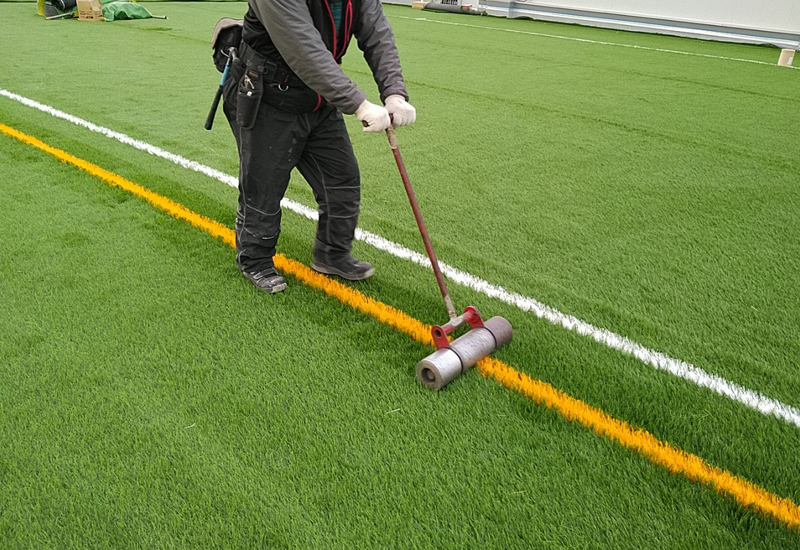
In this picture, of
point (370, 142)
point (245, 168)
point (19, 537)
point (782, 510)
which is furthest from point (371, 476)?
point (370, 142)

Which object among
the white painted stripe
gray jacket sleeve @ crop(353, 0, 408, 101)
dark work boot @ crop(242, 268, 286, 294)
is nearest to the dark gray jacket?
gray jacket sleeve @ crop(353, 0, 408, 101)

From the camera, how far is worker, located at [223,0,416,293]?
2383 mm

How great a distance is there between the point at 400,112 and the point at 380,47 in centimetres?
38

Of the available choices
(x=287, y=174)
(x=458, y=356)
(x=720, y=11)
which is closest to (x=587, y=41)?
(x=720, y=11)

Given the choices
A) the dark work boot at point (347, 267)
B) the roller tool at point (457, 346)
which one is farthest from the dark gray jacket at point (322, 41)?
the dark work boot at point (347, 267)

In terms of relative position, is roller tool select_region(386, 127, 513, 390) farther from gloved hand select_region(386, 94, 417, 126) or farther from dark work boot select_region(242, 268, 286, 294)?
dark work boot select_region(242, 268, 286, 294)

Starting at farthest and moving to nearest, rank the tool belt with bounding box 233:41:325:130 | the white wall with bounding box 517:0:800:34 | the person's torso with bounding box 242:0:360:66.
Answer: the white wall with bounding box 517:0:800:34 < the tool belt with bounding box 233:41:325:130 < the person's torso with bounding box 242:0:360:66

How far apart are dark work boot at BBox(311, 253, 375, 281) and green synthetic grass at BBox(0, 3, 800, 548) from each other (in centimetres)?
7

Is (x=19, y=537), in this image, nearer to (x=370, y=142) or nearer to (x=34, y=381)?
(x=34, y=381)

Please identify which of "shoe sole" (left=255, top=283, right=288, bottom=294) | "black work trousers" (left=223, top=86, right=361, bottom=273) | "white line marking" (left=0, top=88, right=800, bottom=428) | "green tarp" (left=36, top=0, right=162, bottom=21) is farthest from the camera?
"green tarp" (left=36, top=0, right=162, bottom=21)

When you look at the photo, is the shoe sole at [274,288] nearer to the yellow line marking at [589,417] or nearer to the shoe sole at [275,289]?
the shoe sole at [275,289]

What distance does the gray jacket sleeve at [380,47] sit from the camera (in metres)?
2.65

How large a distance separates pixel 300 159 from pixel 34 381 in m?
1.44

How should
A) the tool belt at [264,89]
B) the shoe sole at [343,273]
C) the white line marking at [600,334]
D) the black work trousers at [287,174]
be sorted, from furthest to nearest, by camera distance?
Result: the shoe sole at [343,273] → the black work trousers at [287,174] → the tool belt at [264,89] → the white line marking at [600,334]
